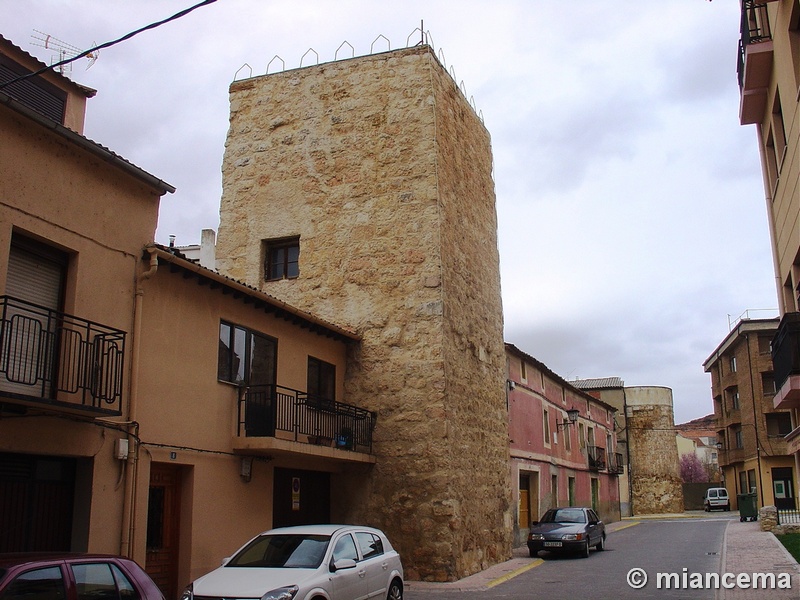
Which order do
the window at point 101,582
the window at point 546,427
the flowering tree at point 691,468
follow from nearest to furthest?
the window at point 101,582 < the window at point 546,427 < the flowering tree at point 691,468

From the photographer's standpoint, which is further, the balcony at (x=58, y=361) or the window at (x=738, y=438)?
the window at (x=738, y=438)

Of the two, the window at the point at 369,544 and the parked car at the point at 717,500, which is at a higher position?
the window at the point at 369,544

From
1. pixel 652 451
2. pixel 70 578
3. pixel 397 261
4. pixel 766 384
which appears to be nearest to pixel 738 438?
pixel 766 384

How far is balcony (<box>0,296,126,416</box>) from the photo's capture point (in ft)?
28.5

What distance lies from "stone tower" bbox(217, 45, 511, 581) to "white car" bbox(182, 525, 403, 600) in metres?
4.90

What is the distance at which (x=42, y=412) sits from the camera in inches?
357

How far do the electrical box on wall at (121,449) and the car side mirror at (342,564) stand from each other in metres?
3.25

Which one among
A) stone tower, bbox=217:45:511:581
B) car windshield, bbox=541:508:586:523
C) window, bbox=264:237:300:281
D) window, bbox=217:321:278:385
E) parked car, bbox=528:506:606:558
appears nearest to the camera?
window, bbox=217:321:278:385

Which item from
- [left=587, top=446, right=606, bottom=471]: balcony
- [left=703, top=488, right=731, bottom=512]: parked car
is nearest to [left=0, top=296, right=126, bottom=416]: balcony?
[left=587, top=446, right=606, bottom=471]: balcony

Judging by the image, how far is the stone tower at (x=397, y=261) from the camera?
16.3 m

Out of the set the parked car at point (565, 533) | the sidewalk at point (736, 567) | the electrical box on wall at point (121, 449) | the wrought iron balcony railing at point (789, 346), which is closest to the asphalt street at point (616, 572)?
the sidewalk at point (736, 567)

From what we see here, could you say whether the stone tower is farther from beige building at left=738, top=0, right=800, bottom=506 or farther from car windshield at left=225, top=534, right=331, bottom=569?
beige building at left=738, top=0, right=800, bottom=506

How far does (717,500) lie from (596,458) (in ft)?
68.2

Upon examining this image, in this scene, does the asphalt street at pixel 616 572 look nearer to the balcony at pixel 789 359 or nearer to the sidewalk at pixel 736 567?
the sidewalk at pixel 736 567
